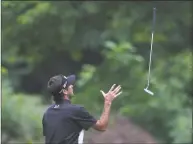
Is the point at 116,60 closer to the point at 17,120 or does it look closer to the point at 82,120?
the point at 17,120

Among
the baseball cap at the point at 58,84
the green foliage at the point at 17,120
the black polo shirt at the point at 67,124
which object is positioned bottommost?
the black polo shirt at the point at 67,124

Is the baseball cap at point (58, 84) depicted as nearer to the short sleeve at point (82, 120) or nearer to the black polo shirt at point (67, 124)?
the black polo shirt at point (67, 124)

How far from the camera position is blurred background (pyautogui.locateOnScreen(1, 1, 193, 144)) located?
1203 cm

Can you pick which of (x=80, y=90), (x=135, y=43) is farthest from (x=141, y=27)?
(x=80, y=90)

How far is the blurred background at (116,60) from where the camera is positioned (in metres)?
12.0

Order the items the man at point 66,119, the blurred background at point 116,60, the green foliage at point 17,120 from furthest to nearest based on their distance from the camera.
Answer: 1. the green foliage at point 17,120
2. the blurred background at point 116,60
3. the man at point 66,119

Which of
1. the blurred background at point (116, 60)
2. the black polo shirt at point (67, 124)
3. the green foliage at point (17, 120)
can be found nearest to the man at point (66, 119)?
the black polo shirt at point (67, 124)

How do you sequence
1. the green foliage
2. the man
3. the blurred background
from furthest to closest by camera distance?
the green foliage < the blurred background < the man

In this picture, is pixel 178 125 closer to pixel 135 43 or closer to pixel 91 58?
pixel 135 43

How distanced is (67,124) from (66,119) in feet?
0.15

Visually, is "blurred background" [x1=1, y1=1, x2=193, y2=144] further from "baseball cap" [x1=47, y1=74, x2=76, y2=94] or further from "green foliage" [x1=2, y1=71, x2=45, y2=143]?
"baseball cap" [x1=47, y1=74, x2=76, y2=94]

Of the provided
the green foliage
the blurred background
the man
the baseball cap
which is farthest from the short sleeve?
the green foliage

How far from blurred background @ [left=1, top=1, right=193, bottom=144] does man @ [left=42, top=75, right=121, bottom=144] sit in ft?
13.5

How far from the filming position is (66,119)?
248 inches
